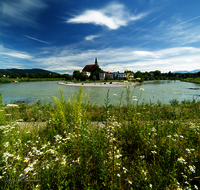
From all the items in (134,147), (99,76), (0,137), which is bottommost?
(134,147)

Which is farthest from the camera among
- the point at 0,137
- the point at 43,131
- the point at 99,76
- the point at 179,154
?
the point at 99,76

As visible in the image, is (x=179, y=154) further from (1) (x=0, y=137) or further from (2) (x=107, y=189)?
(1) (x=0, y=137)

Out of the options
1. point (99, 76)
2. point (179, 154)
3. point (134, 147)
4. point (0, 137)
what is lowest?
point (134, 147)

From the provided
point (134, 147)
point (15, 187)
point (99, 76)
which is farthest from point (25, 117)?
point (99, 76)

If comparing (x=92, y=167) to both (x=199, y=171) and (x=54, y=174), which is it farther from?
(x=199, y=171)

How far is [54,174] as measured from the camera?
134 centimetres

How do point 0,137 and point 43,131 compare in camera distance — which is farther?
point 43,131

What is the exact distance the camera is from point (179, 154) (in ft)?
5.49

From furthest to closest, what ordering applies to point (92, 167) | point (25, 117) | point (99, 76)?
point (99, 76) → point (25, 117) → point (92, 167)

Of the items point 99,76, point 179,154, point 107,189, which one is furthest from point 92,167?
point 99,76

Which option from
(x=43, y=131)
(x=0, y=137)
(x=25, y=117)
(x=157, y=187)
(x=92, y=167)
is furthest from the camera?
(x=25, y=117)

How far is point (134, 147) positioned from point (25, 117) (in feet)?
15.9

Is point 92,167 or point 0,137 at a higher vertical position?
point 0,137

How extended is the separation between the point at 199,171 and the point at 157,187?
2.37 ft
